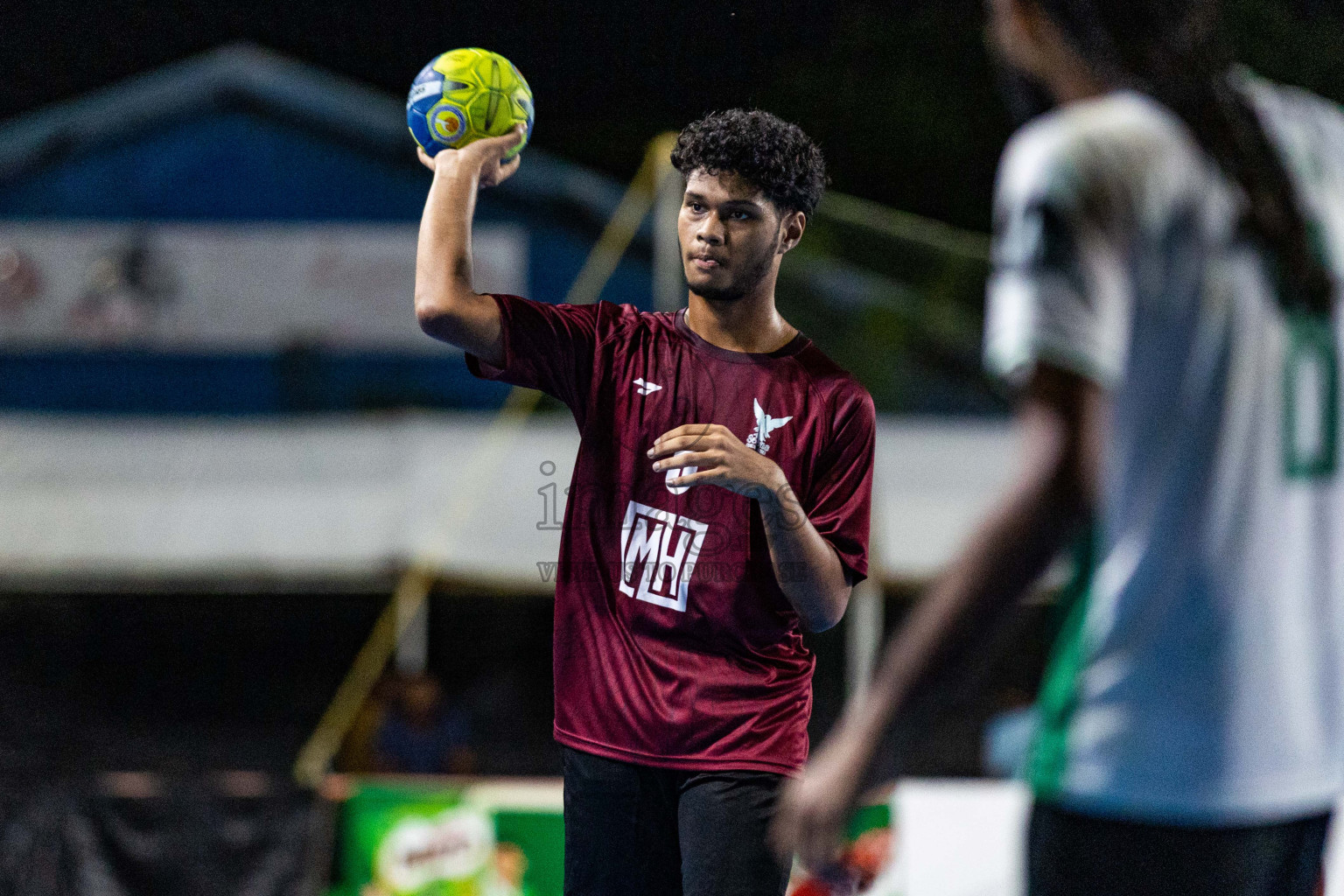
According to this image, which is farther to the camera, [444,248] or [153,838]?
[153,838]

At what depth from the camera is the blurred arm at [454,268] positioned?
91.6 inches

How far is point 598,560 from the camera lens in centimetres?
253

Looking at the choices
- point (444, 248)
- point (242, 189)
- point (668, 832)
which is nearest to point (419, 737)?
point (668, 832)

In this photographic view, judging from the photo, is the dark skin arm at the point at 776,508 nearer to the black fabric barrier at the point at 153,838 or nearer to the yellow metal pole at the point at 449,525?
the yellow metal pole at the point at 449,525

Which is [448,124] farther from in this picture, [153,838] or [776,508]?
[153,838]

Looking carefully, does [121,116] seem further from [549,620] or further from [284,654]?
[549,620]

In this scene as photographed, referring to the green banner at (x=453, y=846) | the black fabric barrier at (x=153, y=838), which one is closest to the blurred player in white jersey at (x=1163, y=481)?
the green banner at (x=453, y=846)

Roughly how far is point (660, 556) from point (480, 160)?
2.62 ft

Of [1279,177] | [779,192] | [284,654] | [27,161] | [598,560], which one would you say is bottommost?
[284,654]

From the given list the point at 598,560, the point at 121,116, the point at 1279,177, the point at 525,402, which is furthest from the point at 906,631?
the point at 121,116

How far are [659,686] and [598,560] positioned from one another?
0.85ft

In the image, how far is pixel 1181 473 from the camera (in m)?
1.33

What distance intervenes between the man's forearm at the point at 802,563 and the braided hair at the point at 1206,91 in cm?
105

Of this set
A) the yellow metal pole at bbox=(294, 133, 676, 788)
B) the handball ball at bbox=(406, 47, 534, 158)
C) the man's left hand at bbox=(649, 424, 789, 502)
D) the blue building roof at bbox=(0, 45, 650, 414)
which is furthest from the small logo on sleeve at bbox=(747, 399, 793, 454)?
the blue building roof at bbox=(0, 45, 650, 414)
